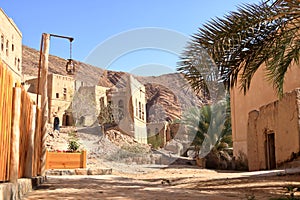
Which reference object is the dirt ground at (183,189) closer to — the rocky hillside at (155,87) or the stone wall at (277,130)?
the stone wall at (277,130)

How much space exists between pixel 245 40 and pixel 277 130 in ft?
18.0

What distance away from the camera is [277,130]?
37.7ft

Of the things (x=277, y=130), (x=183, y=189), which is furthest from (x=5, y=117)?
(x=277, y=130)

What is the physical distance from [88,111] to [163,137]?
947 cm

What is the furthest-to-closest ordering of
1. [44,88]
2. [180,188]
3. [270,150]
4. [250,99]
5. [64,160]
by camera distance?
[250,99], [64,160], [270,150], [44,88], [180,188]

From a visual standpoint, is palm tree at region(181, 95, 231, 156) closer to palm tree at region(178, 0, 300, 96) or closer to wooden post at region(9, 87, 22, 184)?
palm tree at region(178, 0, 300, 96)

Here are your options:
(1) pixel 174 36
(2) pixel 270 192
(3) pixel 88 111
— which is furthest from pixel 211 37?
(3) pixel 88 111

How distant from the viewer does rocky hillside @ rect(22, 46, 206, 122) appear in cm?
5766

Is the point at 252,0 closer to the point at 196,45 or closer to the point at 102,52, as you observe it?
the point at 196,45

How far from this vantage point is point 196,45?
6984 millimetres

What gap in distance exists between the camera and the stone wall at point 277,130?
1054 centimetres

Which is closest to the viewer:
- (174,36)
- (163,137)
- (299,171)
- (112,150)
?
(299,171)

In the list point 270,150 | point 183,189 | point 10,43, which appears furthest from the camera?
point 10,43

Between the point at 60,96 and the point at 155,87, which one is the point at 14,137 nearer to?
the point at 60,96
